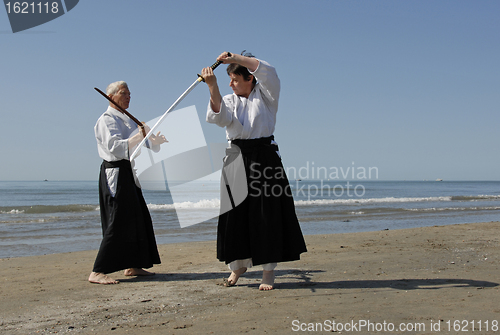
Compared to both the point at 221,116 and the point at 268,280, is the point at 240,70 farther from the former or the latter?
the point at 268,280

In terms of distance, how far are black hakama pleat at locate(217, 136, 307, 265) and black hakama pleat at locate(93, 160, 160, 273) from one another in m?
0.94

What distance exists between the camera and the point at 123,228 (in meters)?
3.68

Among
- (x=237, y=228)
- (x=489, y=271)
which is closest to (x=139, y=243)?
(x=237, y=228)

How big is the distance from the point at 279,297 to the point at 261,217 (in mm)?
620

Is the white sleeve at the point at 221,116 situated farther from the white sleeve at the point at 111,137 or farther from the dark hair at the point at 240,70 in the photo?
the white sleeve at the point at 111,137

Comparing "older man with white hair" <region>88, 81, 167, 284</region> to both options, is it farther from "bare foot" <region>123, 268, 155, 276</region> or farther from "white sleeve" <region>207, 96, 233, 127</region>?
"white sleeve" <region>207, 96, 233, 127</region>

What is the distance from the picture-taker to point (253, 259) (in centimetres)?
312

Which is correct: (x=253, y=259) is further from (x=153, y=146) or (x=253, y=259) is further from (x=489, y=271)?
(x=489, y=271)

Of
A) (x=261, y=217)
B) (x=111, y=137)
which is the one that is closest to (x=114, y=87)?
(x=111, y=137)

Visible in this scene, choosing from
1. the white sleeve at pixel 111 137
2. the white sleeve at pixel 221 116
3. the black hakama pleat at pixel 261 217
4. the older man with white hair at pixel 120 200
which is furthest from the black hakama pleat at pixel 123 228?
the white sleeve at pixel 221 116

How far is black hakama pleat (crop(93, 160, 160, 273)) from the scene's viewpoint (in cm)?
362

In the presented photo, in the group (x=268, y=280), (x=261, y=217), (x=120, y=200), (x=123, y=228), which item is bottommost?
(x=268, y=280)

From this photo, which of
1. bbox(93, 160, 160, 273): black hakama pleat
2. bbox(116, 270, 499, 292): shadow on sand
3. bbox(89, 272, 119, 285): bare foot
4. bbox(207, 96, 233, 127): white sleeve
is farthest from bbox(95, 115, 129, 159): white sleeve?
bbox(116, 270, 499, 292): shadow on sand

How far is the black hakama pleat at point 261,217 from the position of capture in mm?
3129
